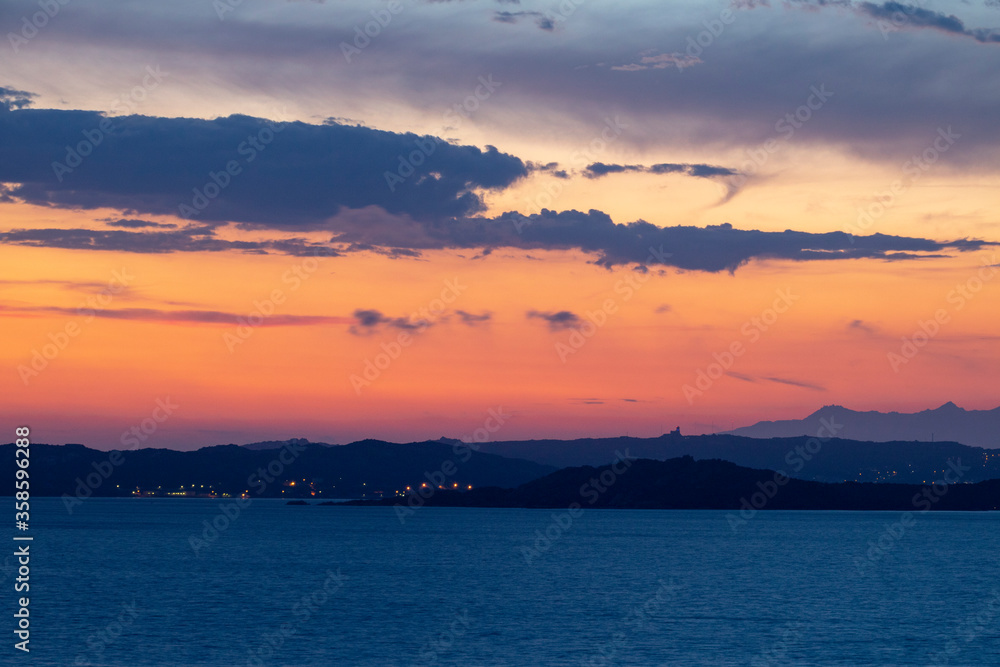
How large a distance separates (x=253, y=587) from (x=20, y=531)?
119m

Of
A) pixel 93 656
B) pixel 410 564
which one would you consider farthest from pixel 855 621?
pixel 410 564

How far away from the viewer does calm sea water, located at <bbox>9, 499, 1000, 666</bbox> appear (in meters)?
60.2

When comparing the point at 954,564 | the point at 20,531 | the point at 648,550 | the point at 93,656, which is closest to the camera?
the point at 93,656

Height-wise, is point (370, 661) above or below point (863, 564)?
above

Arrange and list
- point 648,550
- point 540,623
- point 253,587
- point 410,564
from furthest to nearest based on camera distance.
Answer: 1. point 648,550
2. point 410,564
3. point 253,587
4. point 540,623

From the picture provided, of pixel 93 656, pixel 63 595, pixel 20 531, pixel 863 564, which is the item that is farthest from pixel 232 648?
pixel 20 531

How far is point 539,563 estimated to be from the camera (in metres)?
123

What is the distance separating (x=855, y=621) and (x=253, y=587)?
5233cm

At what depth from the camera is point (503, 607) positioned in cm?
8062

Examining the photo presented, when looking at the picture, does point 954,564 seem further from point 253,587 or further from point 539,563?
point 253,587

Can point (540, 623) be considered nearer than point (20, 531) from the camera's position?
Yes

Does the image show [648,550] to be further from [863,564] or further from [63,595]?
[63,595]

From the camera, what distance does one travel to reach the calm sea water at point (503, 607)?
60.2 metres

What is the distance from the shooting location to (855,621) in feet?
245
